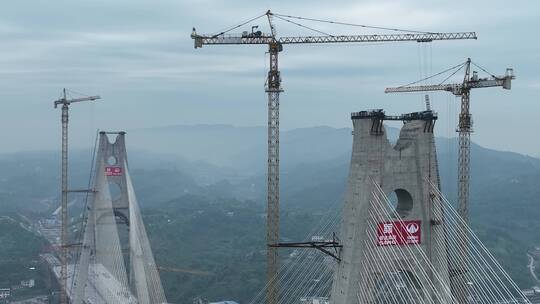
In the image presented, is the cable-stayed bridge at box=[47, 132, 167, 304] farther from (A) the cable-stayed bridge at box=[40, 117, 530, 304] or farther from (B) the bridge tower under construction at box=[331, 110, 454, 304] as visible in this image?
(B) the bridge tower under construction at box=[331, 110, 454, 304]

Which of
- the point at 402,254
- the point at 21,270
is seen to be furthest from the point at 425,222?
the point at 21,270

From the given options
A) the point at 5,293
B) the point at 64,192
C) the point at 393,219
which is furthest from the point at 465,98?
the point at 5,293

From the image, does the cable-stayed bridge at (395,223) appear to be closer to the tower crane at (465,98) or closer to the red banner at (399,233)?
the red banner at (399,233)

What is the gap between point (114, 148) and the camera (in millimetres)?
40594

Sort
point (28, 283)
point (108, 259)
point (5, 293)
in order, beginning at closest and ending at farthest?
point (108, 259), point (5, 293), point (28, 283)

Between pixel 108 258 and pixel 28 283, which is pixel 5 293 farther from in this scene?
pixel 108 258

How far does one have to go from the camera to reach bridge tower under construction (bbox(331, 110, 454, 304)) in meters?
22.9

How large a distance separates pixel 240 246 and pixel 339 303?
270 feet

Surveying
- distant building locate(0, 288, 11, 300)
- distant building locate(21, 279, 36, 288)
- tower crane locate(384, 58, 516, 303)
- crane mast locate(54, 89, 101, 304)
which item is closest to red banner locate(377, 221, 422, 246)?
tower crane locate(384, 58, 516, 303)

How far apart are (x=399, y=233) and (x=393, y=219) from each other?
0.49 metres

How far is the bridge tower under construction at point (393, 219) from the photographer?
22922 millimetres

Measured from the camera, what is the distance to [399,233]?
23.6 meters

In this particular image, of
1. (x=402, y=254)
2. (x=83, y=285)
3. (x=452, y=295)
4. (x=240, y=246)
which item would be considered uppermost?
(x=402, y=254)

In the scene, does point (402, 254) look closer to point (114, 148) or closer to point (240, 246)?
point (114, 148)
